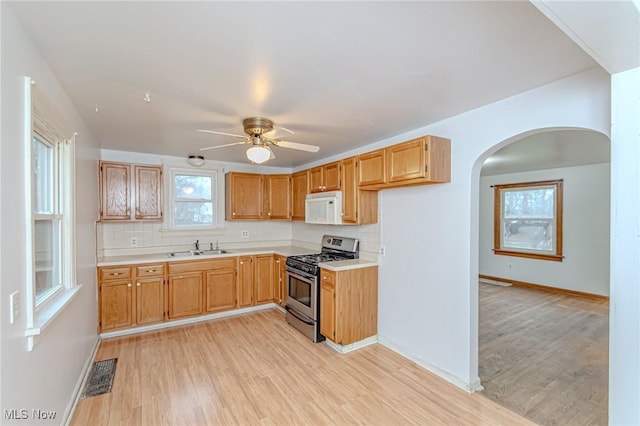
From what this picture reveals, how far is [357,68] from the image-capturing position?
1.84 m

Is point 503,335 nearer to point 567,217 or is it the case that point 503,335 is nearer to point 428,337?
point 428,337

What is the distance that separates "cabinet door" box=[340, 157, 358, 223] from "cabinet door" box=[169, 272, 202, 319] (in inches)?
88.4

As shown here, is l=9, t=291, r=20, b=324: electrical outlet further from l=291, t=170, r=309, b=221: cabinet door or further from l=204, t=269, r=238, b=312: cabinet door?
l=291, t=170, r=309, b=221: cabinet door

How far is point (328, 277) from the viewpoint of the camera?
3383 mm

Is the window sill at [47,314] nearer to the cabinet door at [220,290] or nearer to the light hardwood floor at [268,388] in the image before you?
the light hardwood floor at [268,388]

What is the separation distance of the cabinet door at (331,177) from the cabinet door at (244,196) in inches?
54.9

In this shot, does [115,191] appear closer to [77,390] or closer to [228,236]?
[228,236]

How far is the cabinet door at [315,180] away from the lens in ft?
13.8

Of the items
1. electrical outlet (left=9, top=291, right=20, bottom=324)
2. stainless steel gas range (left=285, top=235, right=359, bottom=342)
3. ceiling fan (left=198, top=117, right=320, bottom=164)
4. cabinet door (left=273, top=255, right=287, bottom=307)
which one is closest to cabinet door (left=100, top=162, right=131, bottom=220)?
ceiling fan (left=198, top=117, right=320, bottom=164)

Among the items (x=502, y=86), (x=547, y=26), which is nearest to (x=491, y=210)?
(x=502, y=86)

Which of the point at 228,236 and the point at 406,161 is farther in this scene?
the point at 228,236

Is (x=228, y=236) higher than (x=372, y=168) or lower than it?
lower

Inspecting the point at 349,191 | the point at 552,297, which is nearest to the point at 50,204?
the point at 349,191

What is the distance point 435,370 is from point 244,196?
3.58m
